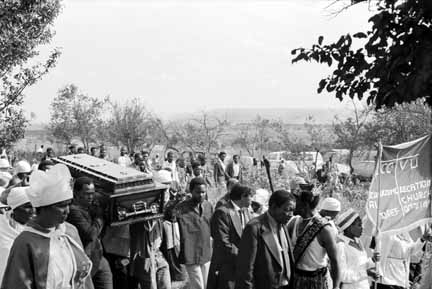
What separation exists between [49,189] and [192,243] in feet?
12.8

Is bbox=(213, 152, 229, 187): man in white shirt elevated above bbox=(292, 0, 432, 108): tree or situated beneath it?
situated beneath

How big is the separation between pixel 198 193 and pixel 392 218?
7.33 feet

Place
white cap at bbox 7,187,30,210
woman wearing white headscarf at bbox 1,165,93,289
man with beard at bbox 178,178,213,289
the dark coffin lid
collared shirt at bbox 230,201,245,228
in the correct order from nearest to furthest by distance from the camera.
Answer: woman wearing white headscarf at bbox 1,165,93,289
white cap at bbox 7,187,30,210
the dark coffin lid
collared shirt at bbox 230,201,245,228
man with beard at bbox 178,178,213,289

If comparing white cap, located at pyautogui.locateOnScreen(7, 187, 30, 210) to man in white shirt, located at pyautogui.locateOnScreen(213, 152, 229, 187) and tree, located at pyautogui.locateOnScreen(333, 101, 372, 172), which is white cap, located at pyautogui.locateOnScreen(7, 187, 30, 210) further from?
tree, located at pyautogui.locateOnScreen(333, 101, 372, 172)

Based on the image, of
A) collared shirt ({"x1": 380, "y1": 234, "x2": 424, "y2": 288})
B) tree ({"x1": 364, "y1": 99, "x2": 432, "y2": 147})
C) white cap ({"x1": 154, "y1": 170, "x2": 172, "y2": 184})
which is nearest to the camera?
collared shirt ({"x1": 380, "y1": 234, "x2": 424, "y2": 288})

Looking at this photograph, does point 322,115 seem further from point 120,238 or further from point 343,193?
point 120,238

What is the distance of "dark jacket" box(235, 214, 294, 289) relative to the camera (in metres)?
6.01

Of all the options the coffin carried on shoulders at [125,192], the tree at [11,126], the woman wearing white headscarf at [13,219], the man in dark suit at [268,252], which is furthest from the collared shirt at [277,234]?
the tree at [11,126]

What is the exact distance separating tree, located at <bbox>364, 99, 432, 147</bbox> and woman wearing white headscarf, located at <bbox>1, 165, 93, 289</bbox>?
2258 cm

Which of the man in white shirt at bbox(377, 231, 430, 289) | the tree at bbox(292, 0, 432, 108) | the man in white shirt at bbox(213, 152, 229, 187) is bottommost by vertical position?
the man in white shirt at bbox(213, 152, 229, 187)

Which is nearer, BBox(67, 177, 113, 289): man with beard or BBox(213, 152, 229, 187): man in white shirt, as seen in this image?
BBox(67, 177, 113, 289): man with beard

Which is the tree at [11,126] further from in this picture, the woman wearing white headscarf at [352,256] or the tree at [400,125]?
the tree at [400,125]

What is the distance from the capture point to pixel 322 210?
7.01 metres

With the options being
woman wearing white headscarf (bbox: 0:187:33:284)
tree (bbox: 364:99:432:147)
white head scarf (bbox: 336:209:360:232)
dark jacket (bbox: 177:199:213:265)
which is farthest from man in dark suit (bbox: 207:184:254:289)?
tree (bbox: 364:99:432:147)
